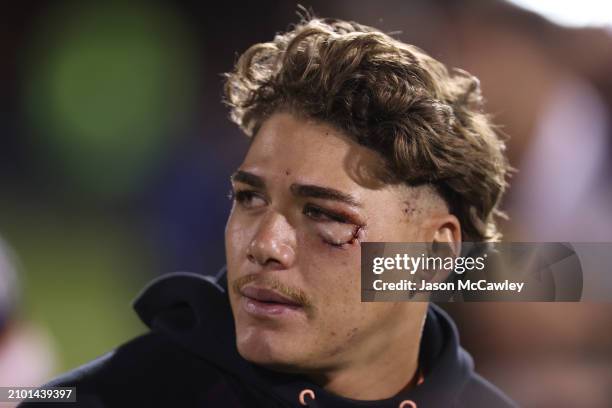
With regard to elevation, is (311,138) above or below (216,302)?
above

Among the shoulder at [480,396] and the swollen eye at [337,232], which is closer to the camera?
the swollen eye at [337,232]

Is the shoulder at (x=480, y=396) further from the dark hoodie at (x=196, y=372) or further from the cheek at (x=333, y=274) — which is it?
the cheek at (x=333, y=274)

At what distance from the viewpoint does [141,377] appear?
6.08 ft

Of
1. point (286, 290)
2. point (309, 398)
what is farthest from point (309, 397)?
point (286, 290)

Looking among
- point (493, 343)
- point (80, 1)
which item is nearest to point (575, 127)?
point (493, 343)

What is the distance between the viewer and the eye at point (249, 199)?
1.86 m

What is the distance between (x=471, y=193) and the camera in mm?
2068

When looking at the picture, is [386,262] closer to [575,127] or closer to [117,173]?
[575,127]

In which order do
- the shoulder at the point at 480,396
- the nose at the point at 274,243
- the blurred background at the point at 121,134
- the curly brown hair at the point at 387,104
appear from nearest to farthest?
the nose at the point at 274,243, the curly brown hair at the point at 387,104, the shoulder at the point at 480,396, the blurred background at the point at 121,134

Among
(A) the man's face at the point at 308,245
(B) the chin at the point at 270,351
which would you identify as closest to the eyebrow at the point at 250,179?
(A) the man's face at the point at 308,245

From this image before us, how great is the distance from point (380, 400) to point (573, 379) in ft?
4.64

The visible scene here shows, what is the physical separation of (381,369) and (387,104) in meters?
0.69

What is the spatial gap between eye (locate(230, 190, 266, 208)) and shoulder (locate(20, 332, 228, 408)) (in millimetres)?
424

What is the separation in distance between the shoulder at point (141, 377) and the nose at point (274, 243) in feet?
1.16
